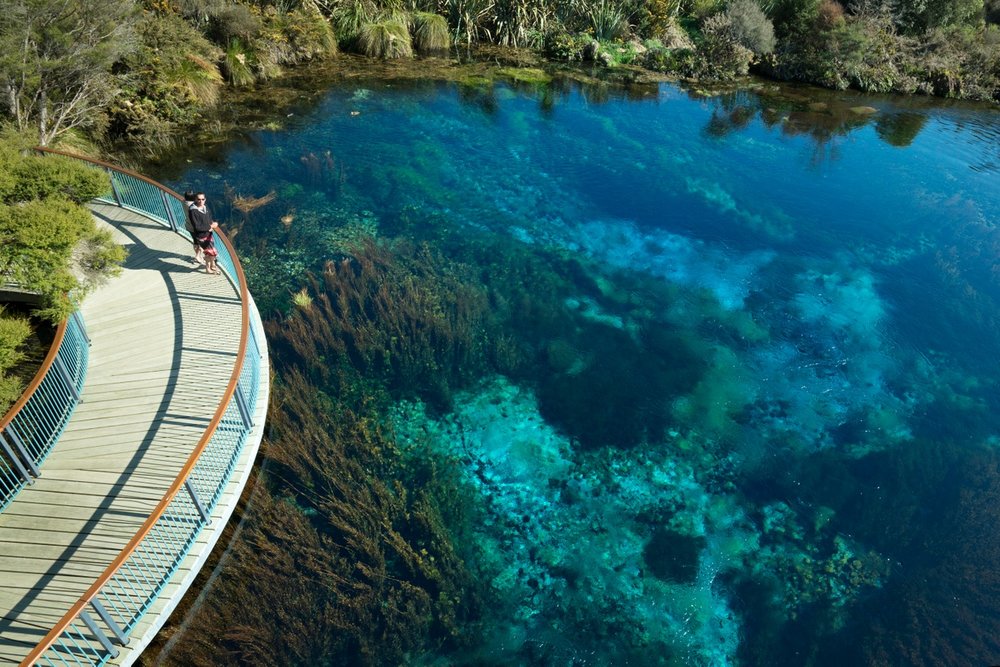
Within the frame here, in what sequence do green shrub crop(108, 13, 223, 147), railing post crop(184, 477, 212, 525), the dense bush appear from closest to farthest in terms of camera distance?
railing post crop(184, 477, 212, 525) → the dense bush → green shrub crop(108, 13, 223, 147)

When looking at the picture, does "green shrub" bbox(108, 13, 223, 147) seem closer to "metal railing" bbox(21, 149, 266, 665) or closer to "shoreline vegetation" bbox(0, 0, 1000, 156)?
"shoreline vegetation" bbox(0, 0, 1000, 156)

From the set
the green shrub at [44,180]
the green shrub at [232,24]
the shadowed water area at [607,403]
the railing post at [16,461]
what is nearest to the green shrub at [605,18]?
the shadowed water area at [607,403]

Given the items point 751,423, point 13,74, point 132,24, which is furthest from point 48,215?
point 751,423

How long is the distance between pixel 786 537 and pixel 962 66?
36.2 m

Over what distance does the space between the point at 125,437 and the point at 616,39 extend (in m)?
35.1

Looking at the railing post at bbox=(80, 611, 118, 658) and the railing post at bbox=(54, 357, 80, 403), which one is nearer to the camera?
the railing post at bbox=(80, 611, 118, 658)

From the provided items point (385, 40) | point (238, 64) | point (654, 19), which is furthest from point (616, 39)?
point (238, 64)

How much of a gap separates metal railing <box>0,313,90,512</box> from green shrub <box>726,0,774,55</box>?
36.1 m

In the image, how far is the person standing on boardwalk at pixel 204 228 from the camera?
1217cm

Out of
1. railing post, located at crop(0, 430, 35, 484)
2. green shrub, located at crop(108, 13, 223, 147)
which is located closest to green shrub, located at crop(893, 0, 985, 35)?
green shrub, located at crop(108, 13, 223, 147)

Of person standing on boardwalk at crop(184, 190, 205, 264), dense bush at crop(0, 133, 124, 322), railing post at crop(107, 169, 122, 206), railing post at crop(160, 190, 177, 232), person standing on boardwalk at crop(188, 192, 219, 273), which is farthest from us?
railing post at crop(107, 169, 122, 206)

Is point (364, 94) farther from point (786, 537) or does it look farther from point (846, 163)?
point (786, 537)

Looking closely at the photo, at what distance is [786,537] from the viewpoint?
1135 centimetres

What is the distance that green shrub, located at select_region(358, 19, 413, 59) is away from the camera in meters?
30.5
